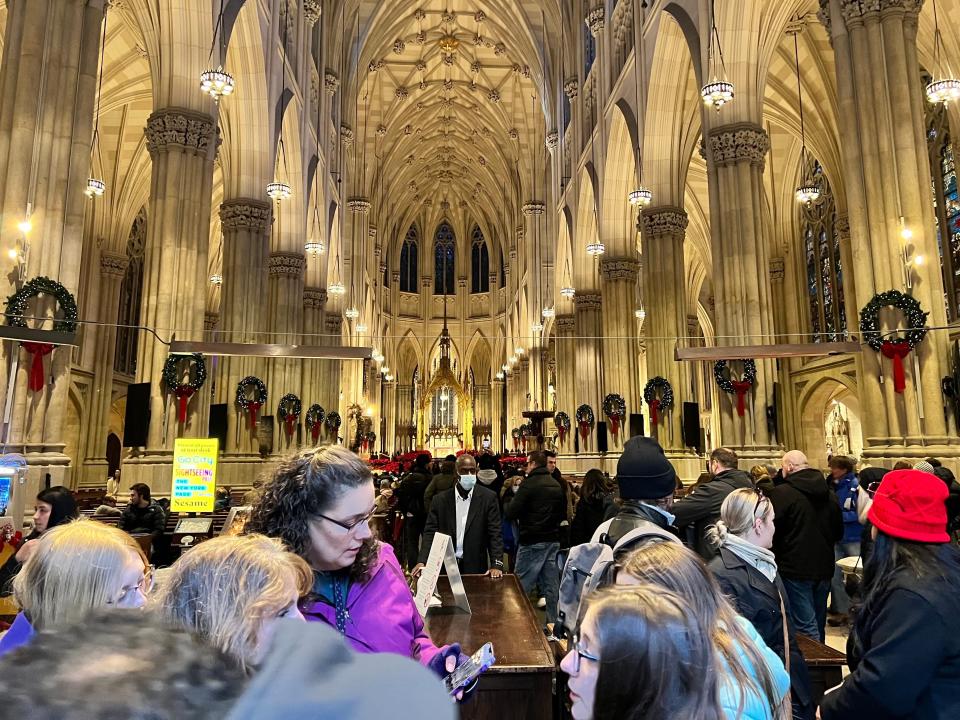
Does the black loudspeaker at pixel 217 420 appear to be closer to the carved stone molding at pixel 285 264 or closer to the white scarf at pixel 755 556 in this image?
the carved stone molding at pixel 285 264

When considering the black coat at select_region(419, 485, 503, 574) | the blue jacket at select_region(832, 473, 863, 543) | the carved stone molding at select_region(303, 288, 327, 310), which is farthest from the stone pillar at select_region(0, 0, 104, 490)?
the carved stone molding at select_region(303, 288, 327, 310)

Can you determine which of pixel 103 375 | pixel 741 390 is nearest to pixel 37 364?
pixel 741 390

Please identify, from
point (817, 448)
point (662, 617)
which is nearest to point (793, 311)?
point (817, 448)

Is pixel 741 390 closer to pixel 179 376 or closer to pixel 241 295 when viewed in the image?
pixel 179 376

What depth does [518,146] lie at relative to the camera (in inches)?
1513

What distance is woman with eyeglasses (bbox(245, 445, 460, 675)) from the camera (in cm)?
194

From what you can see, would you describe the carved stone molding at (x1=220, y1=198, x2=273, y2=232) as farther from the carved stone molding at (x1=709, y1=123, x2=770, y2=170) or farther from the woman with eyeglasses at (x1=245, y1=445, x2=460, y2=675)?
the woman with eyeglasses at (x1=245, y1=445, x2=460, y2=675)

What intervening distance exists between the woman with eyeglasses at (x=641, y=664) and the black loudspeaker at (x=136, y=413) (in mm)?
10346

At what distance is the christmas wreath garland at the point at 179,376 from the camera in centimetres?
1052

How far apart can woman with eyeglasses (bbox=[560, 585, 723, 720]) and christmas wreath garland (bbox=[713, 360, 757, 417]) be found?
35.6ft

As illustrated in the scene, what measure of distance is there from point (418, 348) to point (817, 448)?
30.4 m

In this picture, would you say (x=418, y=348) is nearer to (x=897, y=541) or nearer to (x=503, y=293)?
(x=503, y=293)

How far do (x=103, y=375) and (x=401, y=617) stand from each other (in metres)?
23.9

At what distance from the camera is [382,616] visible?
1.97 metres
